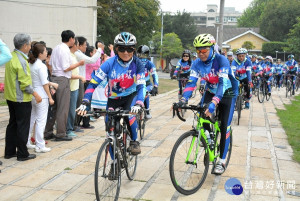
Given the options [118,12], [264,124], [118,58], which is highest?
[118,12]

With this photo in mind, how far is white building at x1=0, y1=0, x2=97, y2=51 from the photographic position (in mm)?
19594

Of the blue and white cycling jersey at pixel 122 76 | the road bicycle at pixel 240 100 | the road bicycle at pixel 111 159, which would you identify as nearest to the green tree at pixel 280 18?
the road bicycle at pixel 240 100

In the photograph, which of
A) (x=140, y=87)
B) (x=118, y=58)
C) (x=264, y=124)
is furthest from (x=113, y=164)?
(x=264, y=124)

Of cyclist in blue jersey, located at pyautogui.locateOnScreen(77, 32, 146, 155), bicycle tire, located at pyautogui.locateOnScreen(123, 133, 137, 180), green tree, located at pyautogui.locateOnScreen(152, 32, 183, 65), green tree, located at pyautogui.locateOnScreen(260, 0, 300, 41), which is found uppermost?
green tree, located at pyautogui.locateOnScreen(260, 0, 300, 41)

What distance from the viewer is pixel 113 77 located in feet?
16.3

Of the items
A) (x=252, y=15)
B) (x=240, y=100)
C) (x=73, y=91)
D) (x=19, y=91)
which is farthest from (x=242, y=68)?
(x=252, y=15)

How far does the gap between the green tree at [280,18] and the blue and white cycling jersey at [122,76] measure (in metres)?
66.5

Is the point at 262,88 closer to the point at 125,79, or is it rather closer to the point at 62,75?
the point at 62,75

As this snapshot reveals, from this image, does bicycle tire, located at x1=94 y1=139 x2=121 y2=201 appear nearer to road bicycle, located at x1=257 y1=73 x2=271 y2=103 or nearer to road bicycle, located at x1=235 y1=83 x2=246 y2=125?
road bicycle, located at x1=235 y1=83 x2=246 y2=125

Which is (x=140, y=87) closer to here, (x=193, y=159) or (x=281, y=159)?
(x=193, y=159)

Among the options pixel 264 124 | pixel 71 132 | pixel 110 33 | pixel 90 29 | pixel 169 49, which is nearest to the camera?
pixel 71 132

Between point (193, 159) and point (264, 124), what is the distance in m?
6.09

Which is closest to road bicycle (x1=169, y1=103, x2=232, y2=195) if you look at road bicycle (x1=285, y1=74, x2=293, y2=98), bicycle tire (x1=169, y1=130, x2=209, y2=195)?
bicycle tire (x1=169, y1=130, x2=209, y2=195)

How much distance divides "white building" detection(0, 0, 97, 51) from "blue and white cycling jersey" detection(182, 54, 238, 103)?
16.1 m
